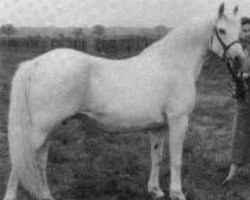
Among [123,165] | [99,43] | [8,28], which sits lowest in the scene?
[99,43]

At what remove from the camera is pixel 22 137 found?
5496mm

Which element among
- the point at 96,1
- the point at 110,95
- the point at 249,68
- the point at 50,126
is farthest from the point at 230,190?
the point at 96,1

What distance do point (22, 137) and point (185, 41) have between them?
2.28 metres

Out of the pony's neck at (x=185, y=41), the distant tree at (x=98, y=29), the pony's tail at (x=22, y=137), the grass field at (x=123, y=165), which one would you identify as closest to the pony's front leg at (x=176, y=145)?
the grass field at (x=123, y=165)

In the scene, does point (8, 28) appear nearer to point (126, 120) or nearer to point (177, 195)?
point (126, 120)

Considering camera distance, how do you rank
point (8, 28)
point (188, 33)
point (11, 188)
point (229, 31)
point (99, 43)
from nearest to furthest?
point (11, 188), point (229, 31), point (188, 33), point (8, 28), point (99, 43)

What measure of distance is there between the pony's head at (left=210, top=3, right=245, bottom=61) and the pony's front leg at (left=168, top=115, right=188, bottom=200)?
96 centimetres

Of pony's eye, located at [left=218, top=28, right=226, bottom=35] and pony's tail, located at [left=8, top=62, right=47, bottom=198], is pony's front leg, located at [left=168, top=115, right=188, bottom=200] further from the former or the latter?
pony's tail, located at [left=8, top=62, right=47, bottom=198]

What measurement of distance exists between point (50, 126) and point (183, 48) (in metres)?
1.93

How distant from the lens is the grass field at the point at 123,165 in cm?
641

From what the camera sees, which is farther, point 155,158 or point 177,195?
point 155,158

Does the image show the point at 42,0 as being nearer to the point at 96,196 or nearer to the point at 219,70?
the point at 96,196

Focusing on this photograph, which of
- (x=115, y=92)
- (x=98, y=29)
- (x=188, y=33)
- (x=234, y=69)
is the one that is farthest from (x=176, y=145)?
(x=98, y=29)

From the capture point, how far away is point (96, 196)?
6.21 meters
